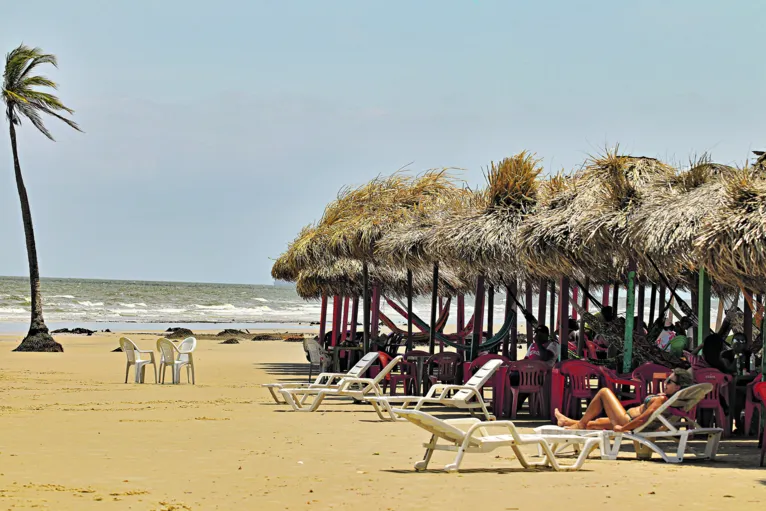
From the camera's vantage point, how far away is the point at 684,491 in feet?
20.5

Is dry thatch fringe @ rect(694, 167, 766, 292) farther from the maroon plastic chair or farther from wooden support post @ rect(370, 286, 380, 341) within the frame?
wooden support post @ rect(370, 286, 380, 341)

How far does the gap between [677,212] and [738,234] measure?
1.40 m

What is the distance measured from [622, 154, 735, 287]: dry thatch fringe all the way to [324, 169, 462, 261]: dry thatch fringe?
15.1 ft

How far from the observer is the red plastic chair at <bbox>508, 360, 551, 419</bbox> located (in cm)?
1052

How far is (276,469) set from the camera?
280 inches

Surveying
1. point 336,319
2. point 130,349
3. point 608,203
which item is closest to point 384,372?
point 608,203

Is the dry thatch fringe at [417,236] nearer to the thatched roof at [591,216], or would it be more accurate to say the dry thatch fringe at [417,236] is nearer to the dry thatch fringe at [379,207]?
the dry thatch fringe at [379,207]

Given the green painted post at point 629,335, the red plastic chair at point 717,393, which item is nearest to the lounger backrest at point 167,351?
the green painted post at point 629,335

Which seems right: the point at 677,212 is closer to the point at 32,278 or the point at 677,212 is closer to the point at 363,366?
the point at 363,366

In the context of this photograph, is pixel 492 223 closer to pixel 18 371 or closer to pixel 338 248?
pixel 338 248

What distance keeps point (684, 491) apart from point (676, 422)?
184 centimetres

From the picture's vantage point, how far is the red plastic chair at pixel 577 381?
9.74m

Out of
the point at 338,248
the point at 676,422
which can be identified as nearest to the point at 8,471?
the point at 676,422

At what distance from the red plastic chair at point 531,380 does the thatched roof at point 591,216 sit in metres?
1.02
